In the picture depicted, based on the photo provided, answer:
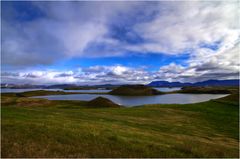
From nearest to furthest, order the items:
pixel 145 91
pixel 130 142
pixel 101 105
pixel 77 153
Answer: pixel 77 153 → pixel 130 142 → pixel 101 105 → pixel 145 91

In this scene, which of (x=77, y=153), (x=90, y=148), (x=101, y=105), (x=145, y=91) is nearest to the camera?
(x=77, y=153)

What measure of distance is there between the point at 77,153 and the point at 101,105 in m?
57.9

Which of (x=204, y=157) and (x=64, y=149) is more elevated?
(x=64, y=149)

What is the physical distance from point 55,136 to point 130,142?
15.0ft

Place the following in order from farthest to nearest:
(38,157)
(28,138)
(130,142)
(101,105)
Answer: (101,105) → (130,142) → (28,138) → (38,157)

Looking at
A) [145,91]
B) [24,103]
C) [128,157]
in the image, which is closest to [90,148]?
[128,157]

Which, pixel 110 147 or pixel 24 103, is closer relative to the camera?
pixel 110 147

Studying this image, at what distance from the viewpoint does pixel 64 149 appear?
30.7 ft

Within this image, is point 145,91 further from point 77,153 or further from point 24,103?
point 77,153

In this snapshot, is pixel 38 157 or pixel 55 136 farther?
pixel 55 136

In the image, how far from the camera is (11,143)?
955 cm

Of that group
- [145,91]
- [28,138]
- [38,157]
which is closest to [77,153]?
[38,157]

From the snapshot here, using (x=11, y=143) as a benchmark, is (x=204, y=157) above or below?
below

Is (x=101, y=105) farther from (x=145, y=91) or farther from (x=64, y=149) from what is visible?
(x=145, y=91)
